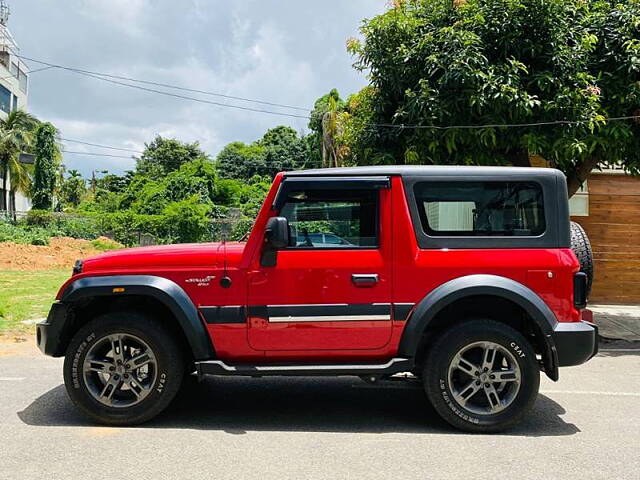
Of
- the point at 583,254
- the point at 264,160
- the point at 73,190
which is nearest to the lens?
the point at 583,254

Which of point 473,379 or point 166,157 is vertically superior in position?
point 166,157

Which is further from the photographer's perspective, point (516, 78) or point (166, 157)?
point (166, 157)

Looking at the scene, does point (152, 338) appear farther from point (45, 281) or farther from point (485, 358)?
point (45, 281)

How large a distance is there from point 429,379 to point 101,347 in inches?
104

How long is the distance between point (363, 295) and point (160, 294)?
1.59m

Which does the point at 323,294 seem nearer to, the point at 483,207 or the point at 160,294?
the point at 160,294

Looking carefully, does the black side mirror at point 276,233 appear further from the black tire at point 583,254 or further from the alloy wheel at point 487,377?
the black tire at point 583,254

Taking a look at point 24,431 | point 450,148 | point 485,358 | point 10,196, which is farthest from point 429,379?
point 10,196

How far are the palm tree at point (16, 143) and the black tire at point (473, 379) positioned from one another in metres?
47.5

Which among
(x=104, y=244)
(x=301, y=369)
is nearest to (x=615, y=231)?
(x=301, y=369)

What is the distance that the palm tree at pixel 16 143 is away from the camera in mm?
44469

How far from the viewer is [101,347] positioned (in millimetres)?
4684

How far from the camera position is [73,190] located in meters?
74.1

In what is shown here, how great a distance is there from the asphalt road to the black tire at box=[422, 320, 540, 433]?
117 millimetres
